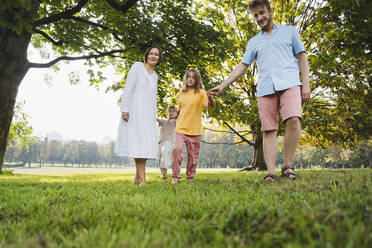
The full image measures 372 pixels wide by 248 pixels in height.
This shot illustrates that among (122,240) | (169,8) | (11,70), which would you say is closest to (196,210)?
(122,240)

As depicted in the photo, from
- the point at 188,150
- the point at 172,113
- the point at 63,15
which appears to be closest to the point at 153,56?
the point at 188,150

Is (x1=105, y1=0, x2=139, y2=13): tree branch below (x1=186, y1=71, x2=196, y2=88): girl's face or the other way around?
Result: the other way around

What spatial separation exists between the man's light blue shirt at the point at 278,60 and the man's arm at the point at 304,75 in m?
0.08

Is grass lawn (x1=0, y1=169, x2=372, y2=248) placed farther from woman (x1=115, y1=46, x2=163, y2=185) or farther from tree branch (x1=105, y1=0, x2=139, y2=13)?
tree branch (x1=105, y1=0, x2=139, y2=13)

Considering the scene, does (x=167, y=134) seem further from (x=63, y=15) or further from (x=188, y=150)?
(x=63, y=15)

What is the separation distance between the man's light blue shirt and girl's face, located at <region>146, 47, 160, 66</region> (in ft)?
6.40

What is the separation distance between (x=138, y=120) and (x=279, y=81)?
248 cm

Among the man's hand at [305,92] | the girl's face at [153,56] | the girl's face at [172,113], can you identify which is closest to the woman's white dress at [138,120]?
the girl's face at [153,56]

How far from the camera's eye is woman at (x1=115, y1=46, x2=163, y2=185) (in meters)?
4.26

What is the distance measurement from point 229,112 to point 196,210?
10201mm

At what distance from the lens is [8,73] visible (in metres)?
6.71

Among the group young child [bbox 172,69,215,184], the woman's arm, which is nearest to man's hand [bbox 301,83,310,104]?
young child [bbox 172,69,215,184]

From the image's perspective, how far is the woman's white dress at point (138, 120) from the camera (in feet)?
14.0

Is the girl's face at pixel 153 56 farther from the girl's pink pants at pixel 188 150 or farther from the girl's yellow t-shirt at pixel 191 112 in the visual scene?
the girl's pink pants at pixel 188 150
